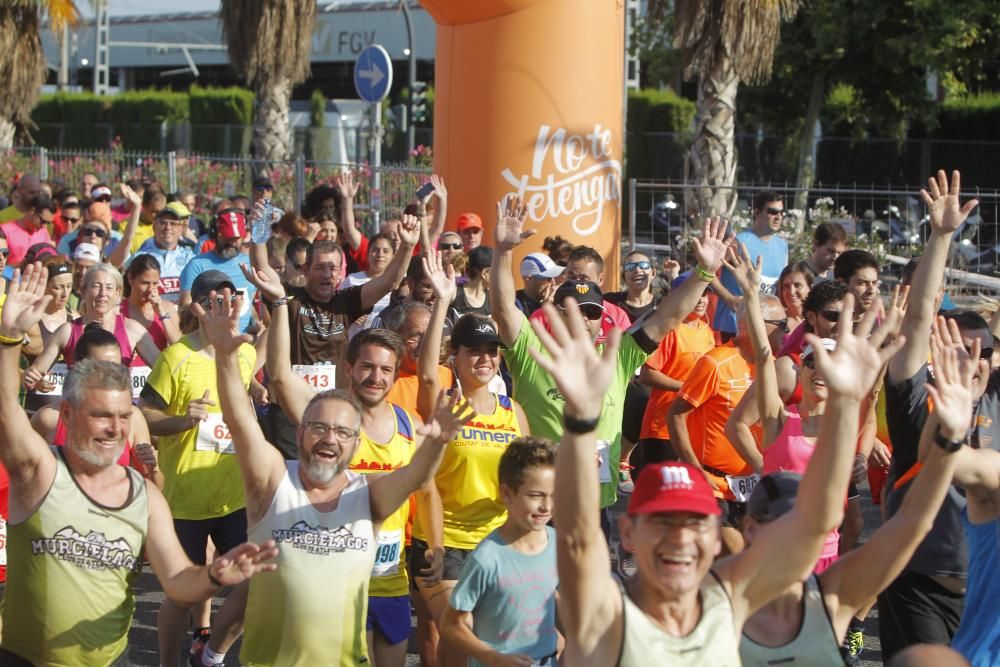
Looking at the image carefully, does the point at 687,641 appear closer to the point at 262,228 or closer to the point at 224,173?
the point at 262,228

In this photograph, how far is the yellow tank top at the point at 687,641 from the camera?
11.3 feet

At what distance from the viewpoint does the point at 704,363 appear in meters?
7.15

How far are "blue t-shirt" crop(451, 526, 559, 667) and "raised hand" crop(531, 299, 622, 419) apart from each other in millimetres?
1490

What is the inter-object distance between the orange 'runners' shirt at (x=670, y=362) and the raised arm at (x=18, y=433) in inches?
168

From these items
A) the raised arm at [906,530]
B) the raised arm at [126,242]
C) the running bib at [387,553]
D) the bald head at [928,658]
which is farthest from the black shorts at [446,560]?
the raised arm at [126,242]

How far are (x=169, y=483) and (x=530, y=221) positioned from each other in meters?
5.25

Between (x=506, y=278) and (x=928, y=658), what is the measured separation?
3424mm

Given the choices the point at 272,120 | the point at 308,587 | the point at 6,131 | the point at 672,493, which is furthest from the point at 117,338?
the point at 6,131

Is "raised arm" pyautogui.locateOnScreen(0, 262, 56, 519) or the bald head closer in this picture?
the bald head

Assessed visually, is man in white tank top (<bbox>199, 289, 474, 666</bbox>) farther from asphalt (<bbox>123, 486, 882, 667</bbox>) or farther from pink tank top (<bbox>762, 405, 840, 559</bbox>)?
asphalt (<bbox>123, 486, 882, 667</bbox>)

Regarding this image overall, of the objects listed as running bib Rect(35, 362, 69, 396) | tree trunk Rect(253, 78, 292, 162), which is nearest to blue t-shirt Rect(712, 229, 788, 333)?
running bib Rect(35, 362, 69, 396)

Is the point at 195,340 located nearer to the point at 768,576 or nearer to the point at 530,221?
the point at 768,576

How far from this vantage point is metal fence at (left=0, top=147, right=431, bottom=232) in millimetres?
15445

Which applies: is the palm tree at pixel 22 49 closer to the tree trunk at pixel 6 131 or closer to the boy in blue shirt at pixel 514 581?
the tree trunk at pixel 6 131
